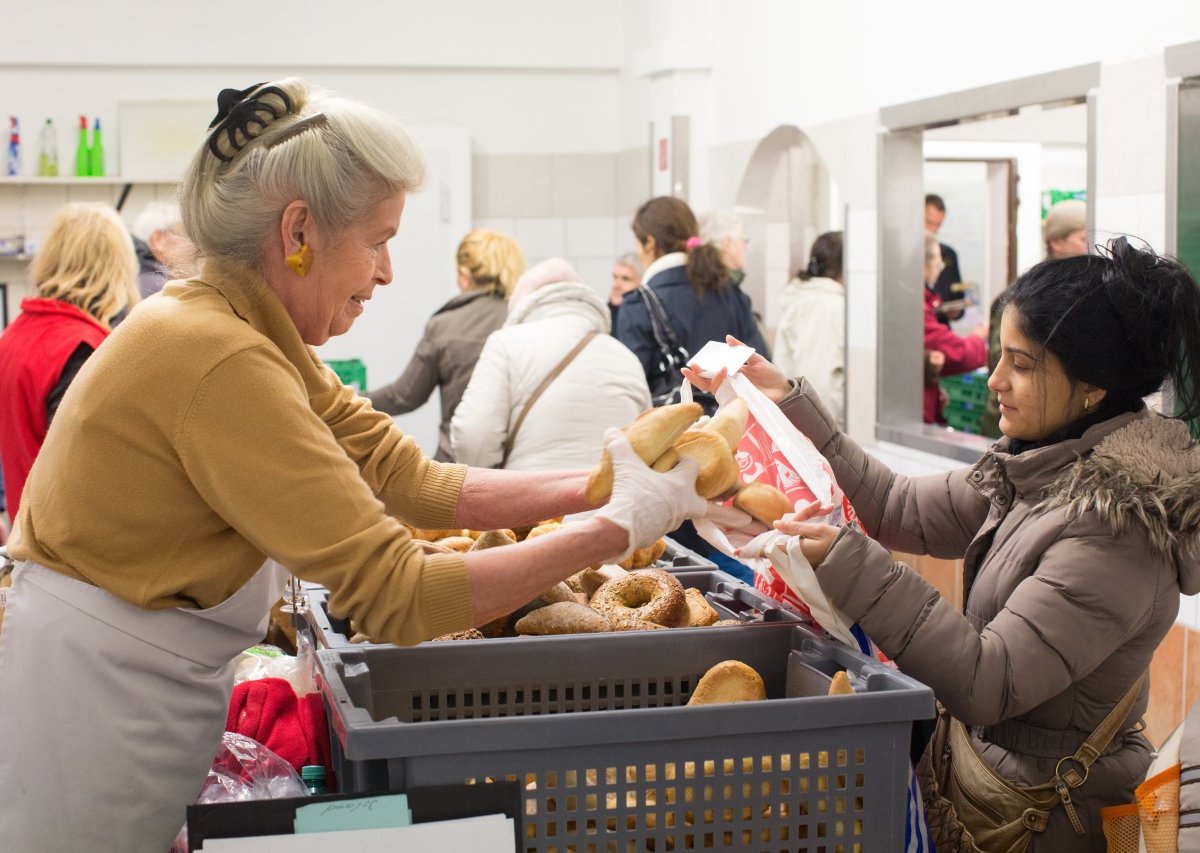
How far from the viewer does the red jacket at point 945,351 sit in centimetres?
554

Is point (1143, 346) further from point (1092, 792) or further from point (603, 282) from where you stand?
point (603, 282)

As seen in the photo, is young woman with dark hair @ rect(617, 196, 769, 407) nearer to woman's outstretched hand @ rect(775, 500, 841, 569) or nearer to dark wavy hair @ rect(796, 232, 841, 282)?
dark wavy hair @ rect(796, 232, 841, 282)

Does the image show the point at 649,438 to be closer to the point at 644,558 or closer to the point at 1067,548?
the point at 1067,548

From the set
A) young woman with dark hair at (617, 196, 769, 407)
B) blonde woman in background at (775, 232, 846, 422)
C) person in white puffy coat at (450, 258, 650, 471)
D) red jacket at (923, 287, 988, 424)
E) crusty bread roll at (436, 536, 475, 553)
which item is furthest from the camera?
blonde woman in background at (775, 232, 846, 422)

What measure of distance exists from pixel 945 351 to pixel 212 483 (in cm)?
443

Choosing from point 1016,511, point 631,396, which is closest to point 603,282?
point 631,396

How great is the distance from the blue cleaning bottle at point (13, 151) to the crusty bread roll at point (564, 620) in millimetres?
7270

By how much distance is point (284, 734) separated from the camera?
78.2 inches

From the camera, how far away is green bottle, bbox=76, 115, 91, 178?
321 inches

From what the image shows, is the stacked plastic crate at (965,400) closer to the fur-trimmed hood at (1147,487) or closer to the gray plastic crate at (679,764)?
the fur-trimmed hood at (1147,487)

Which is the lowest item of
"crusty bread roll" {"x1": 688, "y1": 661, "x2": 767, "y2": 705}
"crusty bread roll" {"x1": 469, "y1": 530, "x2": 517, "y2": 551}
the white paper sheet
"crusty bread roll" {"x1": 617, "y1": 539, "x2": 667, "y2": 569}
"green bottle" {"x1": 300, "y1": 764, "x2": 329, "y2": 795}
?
"green bottle" {"x1": 300, "y1": 764, "x2": 329, "y2": 795}

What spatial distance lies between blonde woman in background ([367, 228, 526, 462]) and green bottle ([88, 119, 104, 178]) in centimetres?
380

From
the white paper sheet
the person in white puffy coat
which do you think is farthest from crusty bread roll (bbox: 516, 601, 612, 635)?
the person in white puffy coat

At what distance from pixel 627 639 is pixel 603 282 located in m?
7.59
